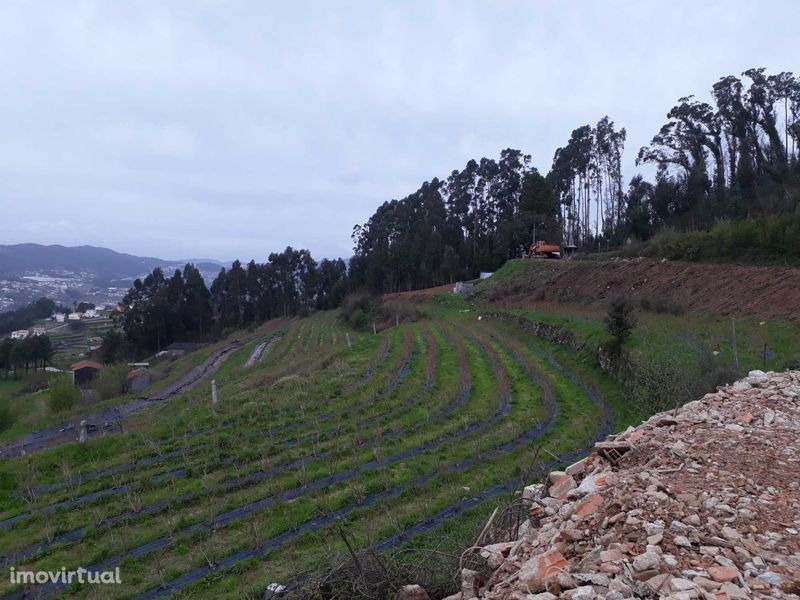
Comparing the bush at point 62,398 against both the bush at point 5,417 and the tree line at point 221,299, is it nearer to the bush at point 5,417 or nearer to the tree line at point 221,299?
the bush at point 5,417

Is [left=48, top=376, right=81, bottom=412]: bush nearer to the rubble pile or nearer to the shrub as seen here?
the shrub

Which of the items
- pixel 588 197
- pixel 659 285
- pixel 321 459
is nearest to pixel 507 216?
pixel 588 197

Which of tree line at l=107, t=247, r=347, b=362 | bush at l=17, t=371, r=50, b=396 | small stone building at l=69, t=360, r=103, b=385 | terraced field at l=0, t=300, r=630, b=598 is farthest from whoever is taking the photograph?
tree line at l=107, t=247, r=347, b=362

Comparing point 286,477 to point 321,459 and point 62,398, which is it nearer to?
point 321,459

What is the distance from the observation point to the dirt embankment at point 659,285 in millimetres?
15562

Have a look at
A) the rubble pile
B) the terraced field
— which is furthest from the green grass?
the rubble pile

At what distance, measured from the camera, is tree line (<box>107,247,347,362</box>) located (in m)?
56.2

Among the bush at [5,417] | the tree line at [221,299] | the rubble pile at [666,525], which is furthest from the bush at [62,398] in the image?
the tree line at [221,299]

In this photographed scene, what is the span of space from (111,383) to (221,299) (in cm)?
3435

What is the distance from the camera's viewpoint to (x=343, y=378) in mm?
14805

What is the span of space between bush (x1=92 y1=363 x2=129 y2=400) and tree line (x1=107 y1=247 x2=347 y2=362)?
73.7 feet

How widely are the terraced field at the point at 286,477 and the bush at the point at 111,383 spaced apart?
21.1 m

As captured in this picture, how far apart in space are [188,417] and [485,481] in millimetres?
6762

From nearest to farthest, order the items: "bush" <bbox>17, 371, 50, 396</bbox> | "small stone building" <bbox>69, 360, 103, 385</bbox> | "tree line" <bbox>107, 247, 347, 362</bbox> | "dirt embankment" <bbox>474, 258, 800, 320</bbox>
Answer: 1. "dirt embankment" <bbox>474, 258, 800, 320</bbox>
2. "bush" <bbox>17, 371, 50, 396</bbox>
3. "small stone building" <bbox>69, 360, 103, 385</bbox>
4. "tree line" <bbox>107, 247, 347, 362</bbox>
